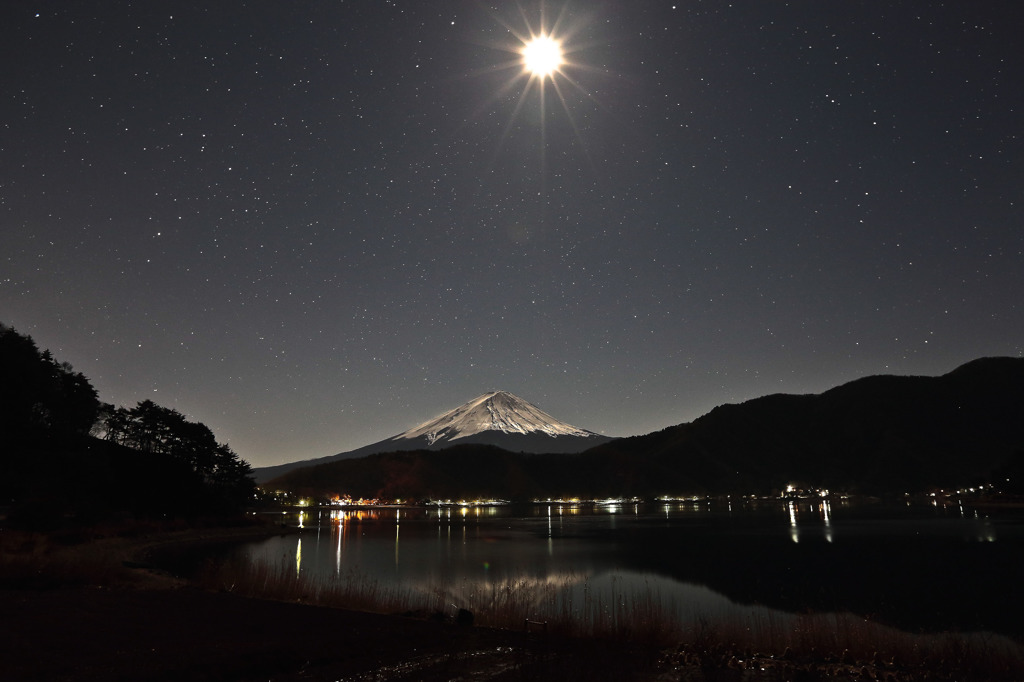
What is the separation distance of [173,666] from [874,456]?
8452 inches

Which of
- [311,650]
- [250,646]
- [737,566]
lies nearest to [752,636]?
[311,650]

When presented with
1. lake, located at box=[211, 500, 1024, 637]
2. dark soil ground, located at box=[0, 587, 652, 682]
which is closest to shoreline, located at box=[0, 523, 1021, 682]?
dark soil ground, located at box=[0, 587, 652, 682]

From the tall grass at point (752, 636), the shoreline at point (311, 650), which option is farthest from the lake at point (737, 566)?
the shoreline at point (311, 650)

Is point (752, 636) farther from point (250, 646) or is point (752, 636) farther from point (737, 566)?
point (737, 566)

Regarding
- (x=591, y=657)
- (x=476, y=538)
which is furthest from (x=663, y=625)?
(x=476, y=538)

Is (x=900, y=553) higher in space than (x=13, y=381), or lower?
lower

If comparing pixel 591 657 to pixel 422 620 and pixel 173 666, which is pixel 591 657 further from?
pixel 173 666

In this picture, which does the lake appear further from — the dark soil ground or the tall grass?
the dark soil ground

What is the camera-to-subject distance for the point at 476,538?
70.8m

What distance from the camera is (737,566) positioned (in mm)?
43406

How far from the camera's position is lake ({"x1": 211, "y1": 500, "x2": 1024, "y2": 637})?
2802 centimetres

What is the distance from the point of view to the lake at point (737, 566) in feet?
91.9

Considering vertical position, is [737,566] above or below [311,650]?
below

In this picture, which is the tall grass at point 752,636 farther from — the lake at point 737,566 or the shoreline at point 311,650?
the lake at point 737,566
